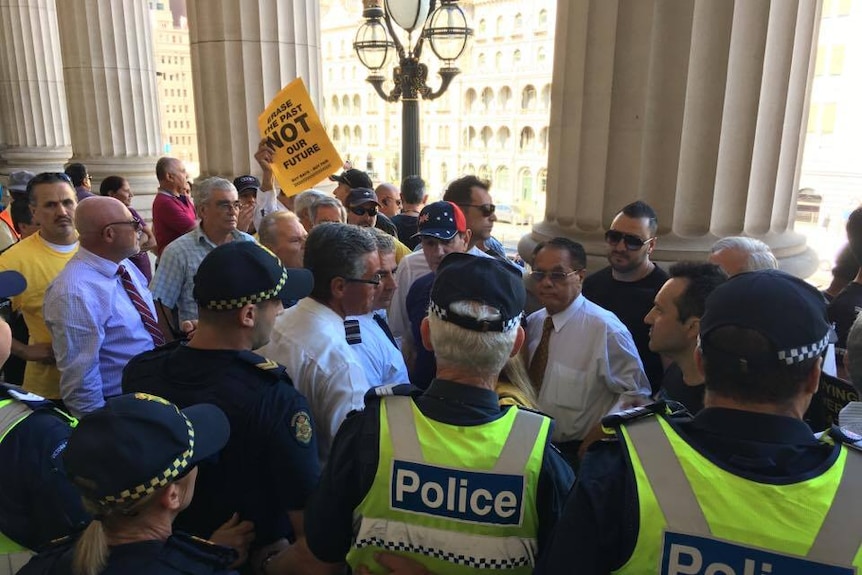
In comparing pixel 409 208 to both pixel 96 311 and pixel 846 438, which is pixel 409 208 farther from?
pixel 846 438

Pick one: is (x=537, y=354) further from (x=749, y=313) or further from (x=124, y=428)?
(x=124, y=428)

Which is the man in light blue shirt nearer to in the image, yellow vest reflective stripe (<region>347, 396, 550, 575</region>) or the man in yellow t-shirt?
the man in yellow t-shirt

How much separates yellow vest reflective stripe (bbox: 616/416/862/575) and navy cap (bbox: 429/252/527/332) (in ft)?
1.71

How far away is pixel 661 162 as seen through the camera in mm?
3604

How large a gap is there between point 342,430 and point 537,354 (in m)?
1.58

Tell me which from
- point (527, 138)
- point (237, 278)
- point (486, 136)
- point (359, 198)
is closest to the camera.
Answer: point (237, 278)

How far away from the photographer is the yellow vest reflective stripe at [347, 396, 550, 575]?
159cm

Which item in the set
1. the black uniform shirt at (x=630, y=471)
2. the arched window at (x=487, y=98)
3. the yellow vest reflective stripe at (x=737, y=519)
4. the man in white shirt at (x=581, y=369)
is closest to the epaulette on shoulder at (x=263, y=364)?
the black uniform shirt at (x=630, y=471)

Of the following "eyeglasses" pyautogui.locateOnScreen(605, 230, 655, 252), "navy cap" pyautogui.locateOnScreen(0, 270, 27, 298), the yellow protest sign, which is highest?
the yellow protest sign

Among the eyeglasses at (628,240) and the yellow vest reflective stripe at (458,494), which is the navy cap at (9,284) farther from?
the eyeglasses at (628,240)

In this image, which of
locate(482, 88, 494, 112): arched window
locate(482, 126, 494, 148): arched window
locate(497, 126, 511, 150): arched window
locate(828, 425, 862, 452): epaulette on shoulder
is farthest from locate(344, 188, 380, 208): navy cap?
locate(482, 88, 494, 112): arched window

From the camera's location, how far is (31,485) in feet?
5.78

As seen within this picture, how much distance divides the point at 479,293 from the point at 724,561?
2.84 ft

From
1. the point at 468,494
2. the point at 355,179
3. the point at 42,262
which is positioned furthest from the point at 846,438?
the point at 355,179
